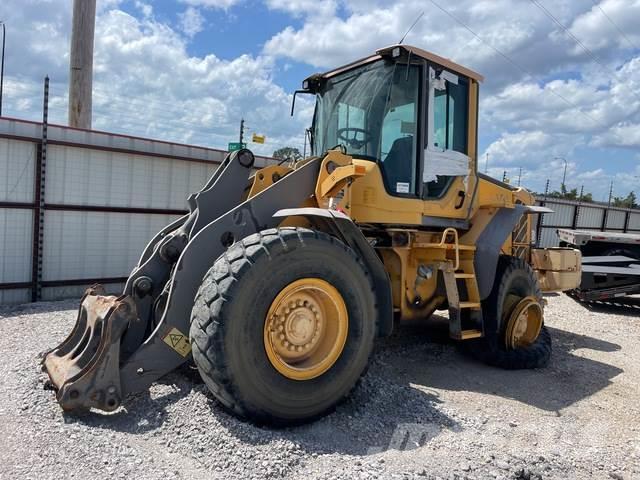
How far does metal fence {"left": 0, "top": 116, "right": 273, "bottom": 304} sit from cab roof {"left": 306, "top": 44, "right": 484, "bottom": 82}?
4476 mm

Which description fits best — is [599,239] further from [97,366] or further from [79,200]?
[97,366]

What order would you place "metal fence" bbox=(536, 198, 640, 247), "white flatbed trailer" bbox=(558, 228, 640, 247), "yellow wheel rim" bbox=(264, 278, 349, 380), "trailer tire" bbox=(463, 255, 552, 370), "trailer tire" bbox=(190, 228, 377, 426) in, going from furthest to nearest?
"metal fence" bbox=(536, 198, 640, 247) < "white flatbed trailer" bbox=(558, 228, 640, 247) < "trailer tire" bbox=(463, 255, 552, 370) < "yellow wheel rim" bbox=(264, 278, 349, 380) < "trailer tire" bbox=(190, 228, 377, 426)

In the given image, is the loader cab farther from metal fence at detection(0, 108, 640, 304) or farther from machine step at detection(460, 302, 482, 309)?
metal fence at detection(0, 108, 640, 304)

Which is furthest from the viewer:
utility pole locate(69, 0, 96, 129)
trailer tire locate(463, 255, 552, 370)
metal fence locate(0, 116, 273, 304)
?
utility pole locate(69, 0, 96, 129)

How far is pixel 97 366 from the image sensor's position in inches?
136

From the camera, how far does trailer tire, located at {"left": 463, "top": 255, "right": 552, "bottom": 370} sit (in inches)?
234

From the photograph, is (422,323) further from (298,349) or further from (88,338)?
(88,338)

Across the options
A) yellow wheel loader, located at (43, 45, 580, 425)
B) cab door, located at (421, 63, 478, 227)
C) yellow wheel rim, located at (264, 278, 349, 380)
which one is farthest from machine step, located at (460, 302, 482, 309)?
yellow wheel rim, located at (264, 278, 349, 380)

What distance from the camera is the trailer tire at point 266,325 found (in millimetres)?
3330

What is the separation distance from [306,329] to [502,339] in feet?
10.4

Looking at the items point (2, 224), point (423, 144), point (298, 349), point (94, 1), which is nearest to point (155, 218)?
point (2, 224)

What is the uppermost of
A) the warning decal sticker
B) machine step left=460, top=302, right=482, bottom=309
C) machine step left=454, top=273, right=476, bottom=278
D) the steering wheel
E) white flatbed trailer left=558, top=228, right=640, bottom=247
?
the steering wheel

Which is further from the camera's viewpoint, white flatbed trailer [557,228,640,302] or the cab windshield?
white flatbed trailer [557,228,640,302]

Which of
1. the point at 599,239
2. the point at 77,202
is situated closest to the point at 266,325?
the point at 77,202
